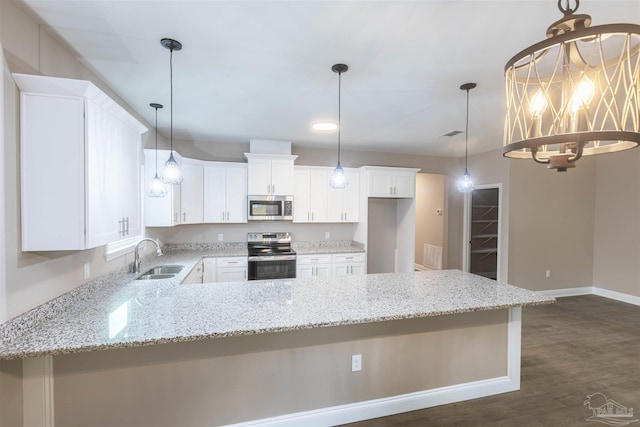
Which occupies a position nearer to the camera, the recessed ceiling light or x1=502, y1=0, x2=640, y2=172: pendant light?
x1=502, y1=0, x2=640, y2=172: pendant light

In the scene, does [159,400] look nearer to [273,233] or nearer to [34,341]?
[34,341]

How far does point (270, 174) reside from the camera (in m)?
4.62

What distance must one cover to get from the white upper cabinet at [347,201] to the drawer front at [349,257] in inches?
25.2

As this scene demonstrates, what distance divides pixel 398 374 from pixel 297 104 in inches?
105

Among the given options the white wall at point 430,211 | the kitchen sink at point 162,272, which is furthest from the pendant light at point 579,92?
the white wall at point 430,211

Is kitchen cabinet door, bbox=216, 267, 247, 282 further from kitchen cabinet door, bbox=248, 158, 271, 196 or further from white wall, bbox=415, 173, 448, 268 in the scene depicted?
white wall, bbox=415, 173, 448, 268

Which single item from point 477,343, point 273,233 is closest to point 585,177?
point 477,343

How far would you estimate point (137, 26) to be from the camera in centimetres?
181

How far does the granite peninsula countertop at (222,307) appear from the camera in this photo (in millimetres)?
1564

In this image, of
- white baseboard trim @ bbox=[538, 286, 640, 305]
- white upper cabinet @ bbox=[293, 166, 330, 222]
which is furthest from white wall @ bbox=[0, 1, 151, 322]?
white baseboard trim @ bbox=[538, 286, 640, 305]

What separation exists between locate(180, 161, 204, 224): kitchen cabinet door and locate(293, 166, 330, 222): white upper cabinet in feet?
4.77

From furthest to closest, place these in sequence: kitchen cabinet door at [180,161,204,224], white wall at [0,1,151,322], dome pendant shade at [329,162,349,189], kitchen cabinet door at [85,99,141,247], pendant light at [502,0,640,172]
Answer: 1. kitchen cabinet door at [180,161,204,224]
2. dome pendant shade at [329,162,349,189]
3. kitchen cabinet door at [85,99,141,247]
4. white wall at [0,1,151,322]
5. pendant light at [502,0,640,172]

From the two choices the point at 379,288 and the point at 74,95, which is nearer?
the point at 74,95

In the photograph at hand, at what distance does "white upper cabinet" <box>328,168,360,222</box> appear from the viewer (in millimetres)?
5043
